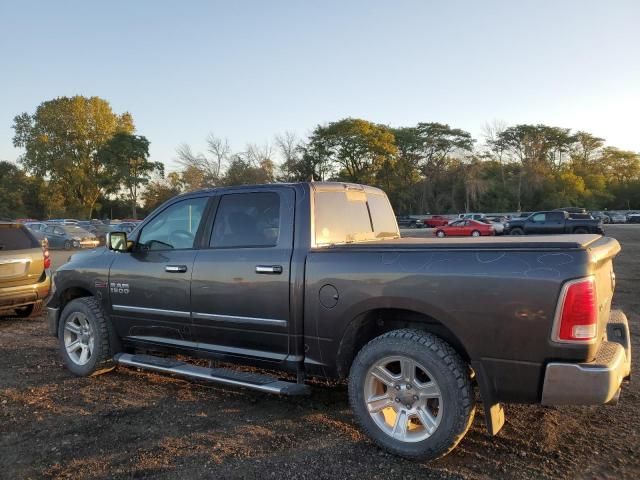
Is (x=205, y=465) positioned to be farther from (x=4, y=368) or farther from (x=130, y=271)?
(x=4, y=368)

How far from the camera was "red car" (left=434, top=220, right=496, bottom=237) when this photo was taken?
36.1m

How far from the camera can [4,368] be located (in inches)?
220

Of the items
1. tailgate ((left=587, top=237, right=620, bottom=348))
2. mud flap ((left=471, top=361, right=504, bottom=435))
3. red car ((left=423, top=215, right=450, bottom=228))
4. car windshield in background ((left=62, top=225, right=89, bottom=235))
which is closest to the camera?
tailgate ((left=587, top=237, right=620, bottom=348))

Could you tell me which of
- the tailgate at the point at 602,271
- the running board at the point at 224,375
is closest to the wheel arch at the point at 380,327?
the running board at the point at 224,375

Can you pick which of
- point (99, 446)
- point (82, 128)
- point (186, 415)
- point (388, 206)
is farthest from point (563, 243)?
point (82, 128)

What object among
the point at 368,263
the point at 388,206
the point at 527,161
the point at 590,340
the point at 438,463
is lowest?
the point at 438,463

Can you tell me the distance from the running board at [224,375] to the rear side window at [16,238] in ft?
13.4

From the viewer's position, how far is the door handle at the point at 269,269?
12.9ft


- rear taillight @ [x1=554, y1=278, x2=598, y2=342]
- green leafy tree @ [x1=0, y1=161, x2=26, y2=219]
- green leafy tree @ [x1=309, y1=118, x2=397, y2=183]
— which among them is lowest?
rear taillight @ [x1=554, y1=278, x2=598, y2=342]

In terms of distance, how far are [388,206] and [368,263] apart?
1.94 metres

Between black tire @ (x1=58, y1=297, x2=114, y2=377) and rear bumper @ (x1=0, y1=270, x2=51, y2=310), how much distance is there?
3.10 metres

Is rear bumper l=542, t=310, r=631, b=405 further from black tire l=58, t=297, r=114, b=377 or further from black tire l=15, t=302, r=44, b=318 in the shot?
black tire l=15, t=302, r=44, b=318

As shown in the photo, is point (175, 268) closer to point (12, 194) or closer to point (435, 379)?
point (435, 379)

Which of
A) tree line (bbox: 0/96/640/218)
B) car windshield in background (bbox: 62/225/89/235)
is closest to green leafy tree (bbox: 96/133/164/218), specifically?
tree line (bbox: 0/96/640/218)
